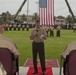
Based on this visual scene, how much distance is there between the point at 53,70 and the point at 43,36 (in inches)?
64.0

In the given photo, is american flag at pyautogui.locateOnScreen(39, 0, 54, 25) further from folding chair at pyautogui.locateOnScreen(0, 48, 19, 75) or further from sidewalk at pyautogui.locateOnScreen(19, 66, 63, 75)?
folding chair at pyautogui.locateOnScreen(0, 48, 19, 75)

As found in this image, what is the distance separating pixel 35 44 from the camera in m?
9.36

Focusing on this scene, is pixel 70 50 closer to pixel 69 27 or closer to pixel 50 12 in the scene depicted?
pixel 50 12

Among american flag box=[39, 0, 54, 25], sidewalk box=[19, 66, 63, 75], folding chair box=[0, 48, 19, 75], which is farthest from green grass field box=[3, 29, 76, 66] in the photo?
folding chair box=[0, 48, 19, 75]

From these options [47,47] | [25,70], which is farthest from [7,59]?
[47,47]

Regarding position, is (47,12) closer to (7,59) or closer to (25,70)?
(25,70)

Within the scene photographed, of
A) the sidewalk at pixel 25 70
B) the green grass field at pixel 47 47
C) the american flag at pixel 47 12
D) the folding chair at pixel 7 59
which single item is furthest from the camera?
the american flag at pixel 47 12

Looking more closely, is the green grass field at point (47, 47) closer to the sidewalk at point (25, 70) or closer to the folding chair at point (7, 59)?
the sidewalk at point (25, 70)

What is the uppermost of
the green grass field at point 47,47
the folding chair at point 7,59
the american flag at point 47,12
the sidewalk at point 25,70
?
the american flag at point 47,12

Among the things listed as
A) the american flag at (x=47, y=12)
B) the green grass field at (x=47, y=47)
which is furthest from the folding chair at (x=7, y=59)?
the american flag at (x=47, y=12)

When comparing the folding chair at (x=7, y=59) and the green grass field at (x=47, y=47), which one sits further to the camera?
the green grass field at (x=47, y=47)

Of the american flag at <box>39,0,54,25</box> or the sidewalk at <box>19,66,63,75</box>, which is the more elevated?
the american flag at <box>39,0,54,25</box>

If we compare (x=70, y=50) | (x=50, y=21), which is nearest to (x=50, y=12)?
(x=50, y=21)

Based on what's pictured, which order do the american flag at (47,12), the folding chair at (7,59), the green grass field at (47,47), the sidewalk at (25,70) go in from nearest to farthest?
the folding chair at (7,59), the sidewalk at (25,70), the green grass field at (47,47), the american flag at (47,12)
